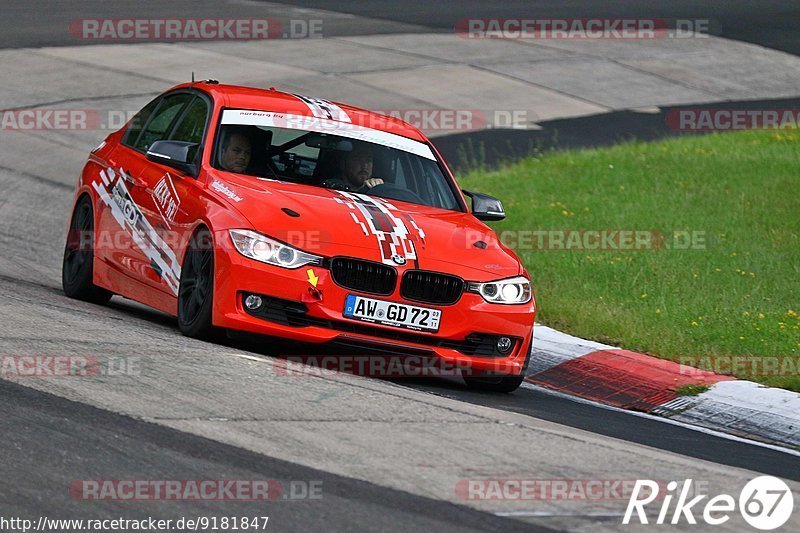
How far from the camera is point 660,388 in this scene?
9.34 m

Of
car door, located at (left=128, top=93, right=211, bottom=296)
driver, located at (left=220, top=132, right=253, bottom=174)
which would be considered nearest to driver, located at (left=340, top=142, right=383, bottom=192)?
driver, located at (left=220, top=132, right=253, bottom=174)

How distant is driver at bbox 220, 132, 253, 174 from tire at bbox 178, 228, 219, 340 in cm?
74

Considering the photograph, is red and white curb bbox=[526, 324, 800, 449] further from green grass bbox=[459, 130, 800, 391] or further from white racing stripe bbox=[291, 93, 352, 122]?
white racing stripe bbox=[291, 93, 352, 122]

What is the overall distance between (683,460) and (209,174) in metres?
3.69

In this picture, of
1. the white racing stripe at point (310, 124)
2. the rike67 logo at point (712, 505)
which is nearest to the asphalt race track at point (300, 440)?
the rike67 logo at point (712, 505)

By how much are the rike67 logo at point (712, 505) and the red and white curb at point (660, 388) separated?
88.2 inches

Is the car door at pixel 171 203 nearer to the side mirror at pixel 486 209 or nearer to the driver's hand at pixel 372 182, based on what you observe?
the driver's hand at pixel 372 182

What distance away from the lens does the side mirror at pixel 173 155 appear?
9156mm

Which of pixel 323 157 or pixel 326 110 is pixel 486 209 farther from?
pixel 326 110

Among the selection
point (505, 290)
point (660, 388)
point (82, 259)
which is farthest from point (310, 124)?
point (660, 388)

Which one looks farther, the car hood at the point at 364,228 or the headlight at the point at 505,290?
the headlight at the point at 505,290

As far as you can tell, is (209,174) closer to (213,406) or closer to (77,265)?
(77,265)

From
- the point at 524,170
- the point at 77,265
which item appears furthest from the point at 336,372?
the point at 524,170

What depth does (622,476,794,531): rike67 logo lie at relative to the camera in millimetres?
5746
